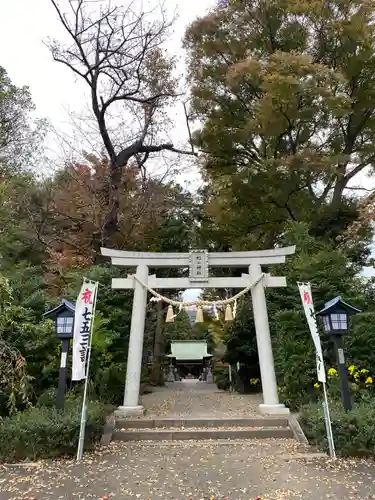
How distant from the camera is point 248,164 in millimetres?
14406

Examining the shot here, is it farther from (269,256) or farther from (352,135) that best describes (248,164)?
(269,256)

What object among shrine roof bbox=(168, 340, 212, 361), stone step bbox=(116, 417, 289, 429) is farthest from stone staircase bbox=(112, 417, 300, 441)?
shrine roof bbox=(168, 340, 212, 361)

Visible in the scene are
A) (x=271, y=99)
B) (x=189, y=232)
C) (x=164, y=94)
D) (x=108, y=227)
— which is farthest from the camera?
(x=189, y=232)

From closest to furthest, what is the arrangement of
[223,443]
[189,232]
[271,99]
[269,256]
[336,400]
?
[223,443]
[336,400]
[269,256]
[271,99]
[189,232]

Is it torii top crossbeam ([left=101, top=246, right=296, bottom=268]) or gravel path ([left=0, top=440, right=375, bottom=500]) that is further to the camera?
torii top crossbeam ([left=101, top=246, right=296, bottom=268])

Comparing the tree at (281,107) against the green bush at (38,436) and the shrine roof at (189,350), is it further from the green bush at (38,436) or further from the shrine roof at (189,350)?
the shrine roof at (189,350)

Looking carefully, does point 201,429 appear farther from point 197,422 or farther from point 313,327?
point 313,327

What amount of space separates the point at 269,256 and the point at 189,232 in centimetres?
758

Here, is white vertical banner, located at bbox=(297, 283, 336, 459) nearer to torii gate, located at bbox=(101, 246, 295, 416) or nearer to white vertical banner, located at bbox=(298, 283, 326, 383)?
white vertical banner, located at bbox=(298, 283, 326, 383)

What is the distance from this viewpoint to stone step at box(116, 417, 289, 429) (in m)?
8.26

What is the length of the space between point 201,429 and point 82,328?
3033 millimetres

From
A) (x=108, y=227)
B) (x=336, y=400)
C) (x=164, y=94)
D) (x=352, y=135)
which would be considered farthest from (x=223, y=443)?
(x=164, y=94)

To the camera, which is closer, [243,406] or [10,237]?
[243,406]

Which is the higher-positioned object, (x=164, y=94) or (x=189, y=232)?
(x=164, y=94)
